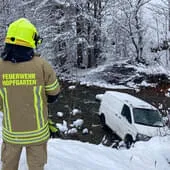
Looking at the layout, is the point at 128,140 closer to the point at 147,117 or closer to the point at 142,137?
the point at 142,137

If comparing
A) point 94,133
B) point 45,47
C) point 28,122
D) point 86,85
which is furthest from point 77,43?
point 28,122

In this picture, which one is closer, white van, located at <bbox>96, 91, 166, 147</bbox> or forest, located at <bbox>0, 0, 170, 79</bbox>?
white van, located at <bbox>96, 91, 166, 147</bbox>

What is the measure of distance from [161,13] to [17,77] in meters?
29.0

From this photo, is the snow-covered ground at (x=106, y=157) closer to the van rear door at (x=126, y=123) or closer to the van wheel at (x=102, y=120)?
the van rear door at (x=126, y=123)

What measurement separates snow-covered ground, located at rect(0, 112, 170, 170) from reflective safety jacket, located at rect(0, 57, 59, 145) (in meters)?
1.08

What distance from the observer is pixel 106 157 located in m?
6.68

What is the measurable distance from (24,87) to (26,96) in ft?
0.28

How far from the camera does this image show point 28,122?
400 centimetres

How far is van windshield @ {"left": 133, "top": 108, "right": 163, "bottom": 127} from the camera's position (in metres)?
13.4

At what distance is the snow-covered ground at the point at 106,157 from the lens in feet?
17.9

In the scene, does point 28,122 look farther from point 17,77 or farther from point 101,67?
point 101,67

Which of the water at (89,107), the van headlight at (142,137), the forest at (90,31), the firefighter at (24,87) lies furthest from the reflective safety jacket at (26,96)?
the forest at (90,31)

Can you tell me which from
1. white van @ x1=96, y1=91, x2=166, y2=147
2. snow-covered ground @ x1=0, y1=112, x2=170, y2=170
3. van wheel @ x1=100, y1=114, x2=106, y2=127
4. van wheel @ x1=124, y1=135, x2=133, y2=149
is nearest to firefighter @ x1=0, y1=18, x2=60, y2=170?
snow-covered ground @ x1=0, y1=112, x2=170, y2=170

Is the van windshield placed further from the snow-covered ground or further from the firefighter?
the firefighter
